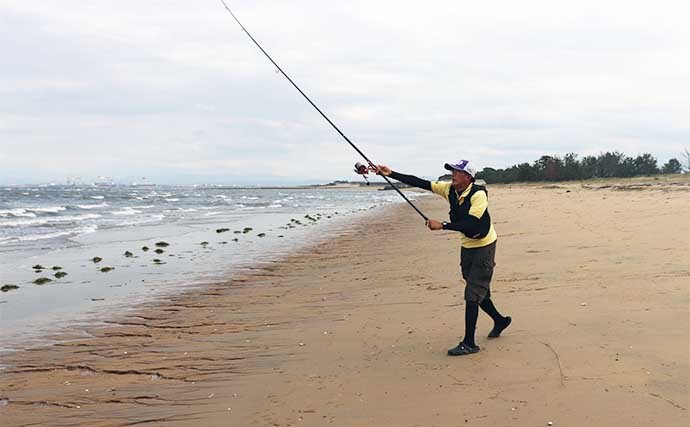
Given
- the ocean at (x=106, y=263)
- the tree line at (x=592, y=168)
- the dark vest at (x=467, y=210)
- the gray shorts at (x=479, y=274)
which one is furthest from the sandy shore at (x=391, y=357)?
the tree line at (x=592, y=168)

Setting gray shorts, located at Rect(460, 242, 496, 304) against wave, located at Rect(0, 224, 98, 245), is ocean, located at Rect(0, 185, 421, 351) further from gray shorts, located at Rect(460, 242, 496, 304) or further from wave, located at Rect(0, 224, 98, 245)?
gray shorts, located at Rect(460, 242, 496, 304)

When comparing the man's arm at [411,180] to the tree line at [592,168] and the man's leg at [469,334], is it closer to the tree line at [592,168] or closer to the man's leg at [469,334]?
the man's leg at [469,334]

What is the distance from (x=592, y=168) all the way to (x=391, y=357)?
189 feet

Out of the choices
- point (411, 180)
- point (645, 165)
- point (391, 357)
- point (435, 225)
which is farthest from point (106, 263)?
point (645, 165)

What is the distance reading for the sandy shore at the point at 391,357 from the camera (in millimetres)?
4031

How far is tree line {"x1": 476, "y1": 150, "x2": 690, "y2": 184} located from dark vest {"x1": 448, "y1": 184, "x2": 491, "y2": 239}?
44.4 m

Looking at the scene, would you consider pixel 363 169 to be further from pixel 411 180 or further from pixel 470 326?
pixel 470 326

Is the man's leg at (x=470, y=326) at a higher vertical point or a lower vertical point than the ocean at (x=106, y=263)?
higher

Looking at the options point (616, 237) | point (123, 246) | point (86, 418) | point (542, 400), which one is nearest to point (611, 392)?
point (542, 400)

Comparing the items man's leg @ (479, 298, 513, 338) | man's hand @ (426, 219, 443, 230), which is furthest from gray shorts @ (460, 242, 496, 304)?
man's hand @ (426, 219, 443, 230)

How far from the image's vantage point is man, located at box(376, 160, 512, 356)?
5.12m

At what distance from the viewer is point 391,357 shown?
519 centimetres

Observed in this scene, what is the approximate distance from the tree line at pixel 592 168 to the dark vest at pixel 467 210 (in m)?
44.4

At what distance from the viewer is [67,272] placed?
11.4 m
